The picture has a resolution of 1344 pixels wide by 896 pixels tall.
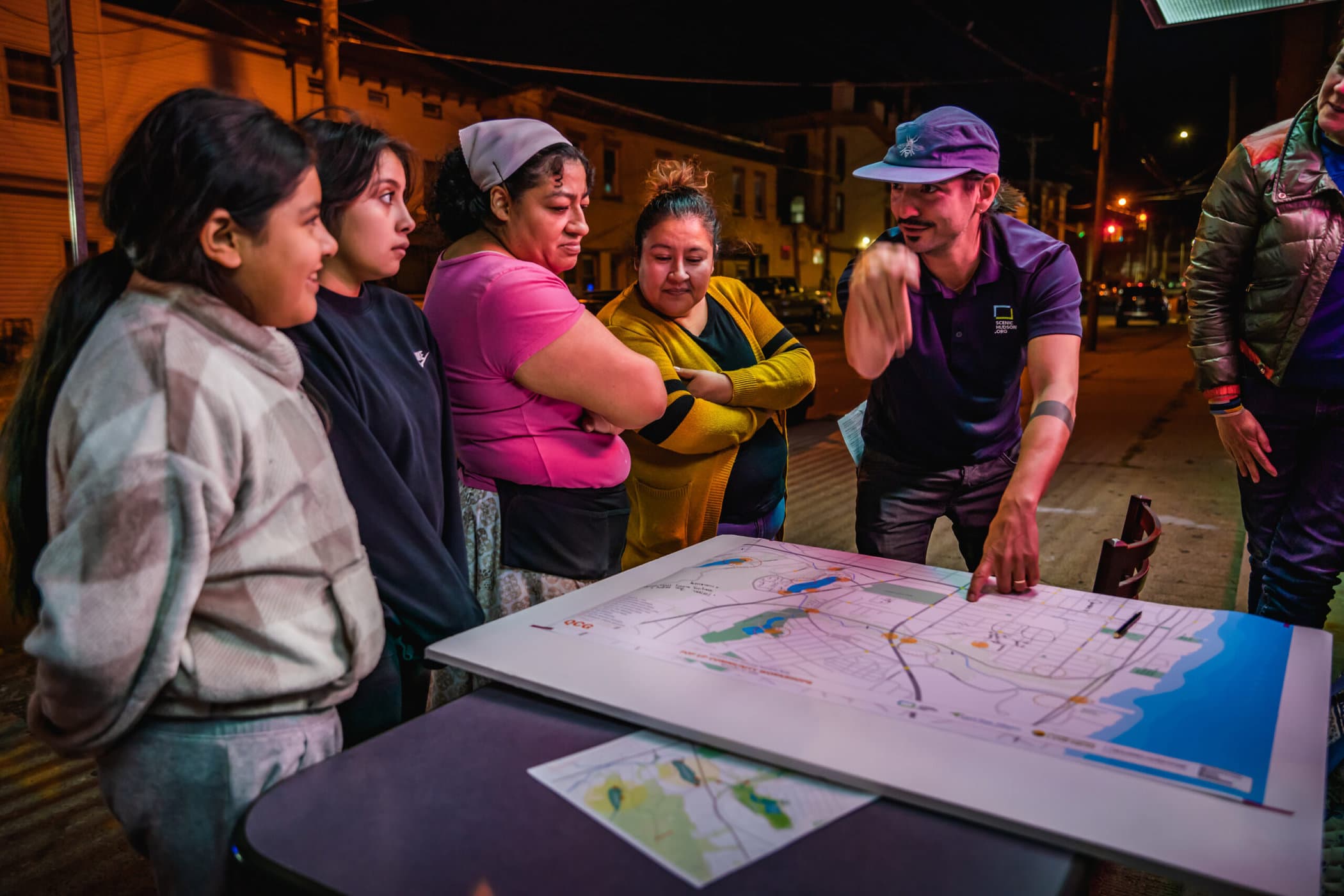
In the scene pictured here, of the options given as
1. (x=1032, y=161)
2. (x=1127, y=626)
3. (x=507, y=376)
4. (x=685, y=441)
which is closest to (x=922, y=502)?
(x=685, y=441)

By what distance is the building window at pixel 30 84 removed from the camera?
15.6m

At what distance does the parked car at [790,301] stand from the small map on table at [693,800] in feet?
86.4

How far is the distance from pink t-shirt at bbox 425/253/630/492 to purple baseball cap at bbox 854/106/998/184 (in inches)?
37.4

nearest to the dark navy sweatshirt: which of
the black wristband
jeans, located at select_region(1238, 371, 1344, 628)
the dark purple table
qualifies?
the dark purple table

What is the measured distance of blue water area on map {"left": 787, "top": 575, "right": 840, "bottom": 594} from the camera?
1.80 meters

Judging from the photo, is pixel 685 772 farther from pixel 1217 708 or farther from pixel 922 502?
pixel 922 502

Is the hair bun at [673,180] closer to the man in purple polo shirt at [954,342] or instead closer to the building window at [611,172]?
the man in purple polo shirt at [954,342]

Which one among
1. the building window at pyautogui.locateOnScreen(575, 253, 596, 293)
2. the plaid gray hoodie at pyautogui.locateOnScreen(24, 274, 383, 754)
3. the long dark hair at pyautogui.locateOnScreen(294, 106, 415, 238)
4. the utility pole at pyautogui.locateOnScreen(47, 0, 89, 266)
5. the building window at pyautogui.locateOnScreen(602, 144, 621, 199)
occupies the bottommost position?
the plaid gray hoodie at pyautogui.locateOnScreen(24, 274, 383, 754)

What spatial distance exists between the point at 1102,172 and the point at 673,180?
20371mm

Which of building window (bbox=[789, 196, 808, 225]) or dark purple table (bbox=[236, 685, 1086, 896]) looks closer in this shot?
dark purple table (bbox=[236, 685, 1086, 896])

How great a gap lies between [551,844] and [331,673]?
444 mm

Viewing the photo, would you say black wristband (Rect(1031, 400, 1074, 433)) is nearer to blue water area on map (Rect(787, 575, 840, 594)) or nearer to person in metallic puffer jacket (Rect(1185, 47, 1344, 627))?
blue water area on map (Rect(787, 575, 840, 594))

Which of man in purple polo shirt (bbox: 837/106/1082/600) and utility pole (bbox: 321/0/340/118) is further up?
utility pole (bbox: 321/0/340/118)

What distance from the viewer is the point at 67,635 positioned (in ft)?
3.37
